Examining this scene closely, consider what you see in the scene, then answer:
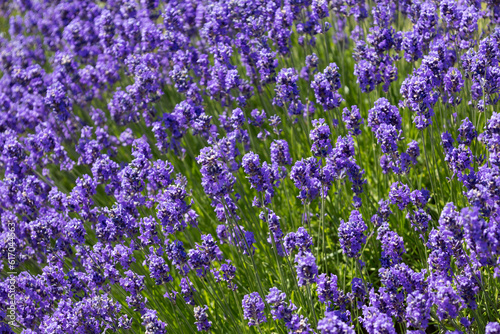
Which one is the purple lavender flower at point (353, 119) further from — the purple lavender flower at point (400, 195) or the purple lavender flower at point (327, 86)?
the purple lavender flower at point (400, 195)

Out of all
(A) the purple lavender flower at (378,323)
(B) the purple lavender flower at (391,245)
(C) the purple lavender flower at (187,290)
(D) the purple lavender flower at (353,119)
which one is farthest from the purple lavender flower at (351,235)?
(C) the purple lavender flower at (187,290)

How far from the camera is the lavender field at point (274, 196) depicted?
283 cm

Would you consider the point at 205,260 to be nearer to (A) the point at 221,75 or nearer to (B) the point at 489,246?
(B) the point at 489,246

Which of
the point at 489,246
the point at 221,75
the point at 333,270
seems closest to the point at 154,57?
the point at 221,75

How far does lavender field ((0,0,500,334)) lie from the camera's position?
2.83 metres

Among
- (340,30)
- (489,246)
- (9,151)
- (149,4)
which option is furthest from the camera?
(340,30)

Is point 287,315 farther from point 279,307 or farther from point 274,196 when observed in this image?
point 274,196

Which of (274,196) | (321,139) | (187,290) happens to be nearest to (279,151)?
(321,139)

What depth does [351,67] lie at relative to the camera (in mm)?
6371

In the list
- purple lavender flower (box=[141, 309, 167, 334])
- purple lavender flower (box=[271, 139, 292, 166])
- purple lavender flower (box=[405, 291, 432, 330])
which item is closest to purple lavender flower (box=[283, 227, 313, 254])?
purple lavender flower (box=[271, 139, 292, 166])

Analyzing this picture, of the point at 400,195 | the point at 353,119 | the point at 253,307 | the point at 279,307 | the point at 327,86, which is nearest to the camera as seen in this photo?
the point at 279,307

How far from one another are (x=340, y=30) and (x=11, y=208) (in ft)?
14.4

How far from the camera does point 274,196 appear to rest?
4715 mm

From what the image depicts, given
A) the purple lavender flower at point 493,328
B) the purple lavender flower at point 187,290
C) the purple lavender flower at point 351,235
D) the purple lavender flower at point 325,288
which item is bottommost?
the purple lavender flower at point 493,328
